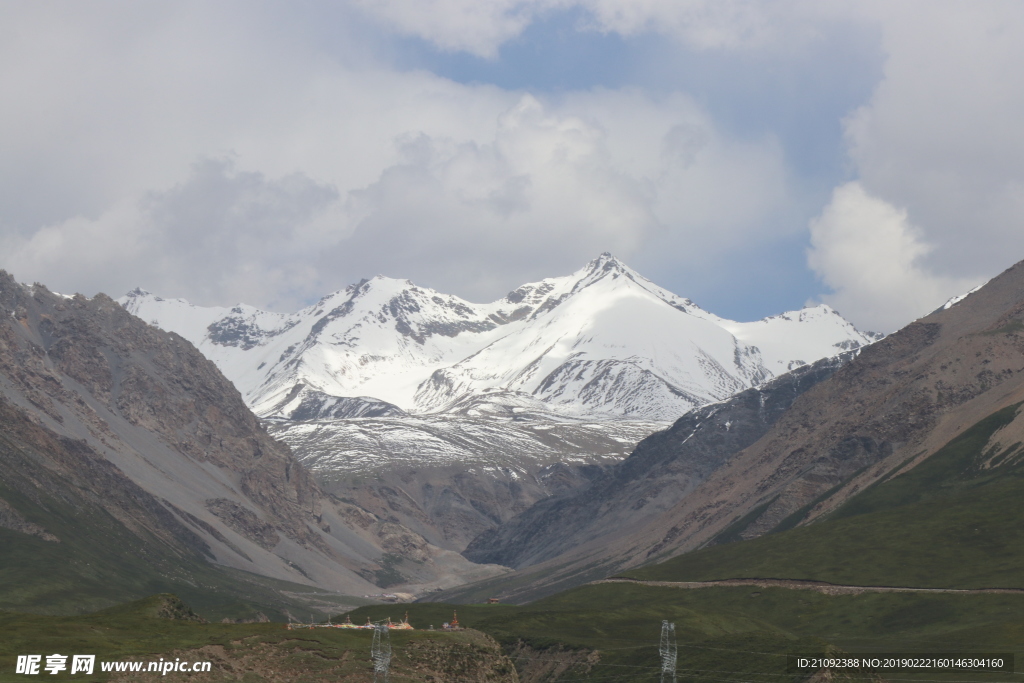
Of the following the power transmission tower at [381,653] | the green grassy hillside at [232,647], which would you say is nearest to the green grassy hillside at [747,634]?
the green grassy hillside at [232,647]

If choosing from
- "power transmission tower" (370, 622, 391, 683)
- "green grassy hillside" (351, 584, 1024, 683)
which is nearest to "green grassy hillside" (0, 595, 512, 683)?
"power transmission tower" (370, 622, 391, 683)

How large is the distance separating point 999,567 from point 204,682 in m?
155

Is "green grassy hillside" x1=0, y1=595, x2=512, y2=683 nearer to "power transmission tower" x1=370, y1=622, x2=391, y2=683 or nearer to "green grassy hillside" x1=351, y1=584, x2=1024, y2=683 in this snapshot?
"power transmission tower" x1=370, y1=622, x2=391, y2=683

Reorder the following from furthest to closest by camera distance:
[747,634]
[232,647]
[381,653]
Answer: [747,634] < [232,647] < [381,653]

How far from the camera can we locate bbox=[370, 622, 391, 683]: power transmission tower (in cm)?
8394

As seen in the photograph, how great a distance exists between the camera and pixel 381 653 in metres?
86.1

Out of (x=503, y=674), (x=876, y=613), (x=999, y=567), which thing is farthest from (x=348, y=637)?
(x=999, y=567)

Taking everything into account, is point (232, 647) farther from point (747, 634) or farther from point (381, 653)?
point (747, 634)

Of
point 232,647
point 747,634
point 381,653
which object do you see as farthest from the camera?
point 747,634

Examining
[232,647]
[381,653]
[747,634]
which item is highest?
[747,634]

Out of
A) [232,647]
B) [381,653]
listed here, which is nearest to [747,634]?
[381,653]

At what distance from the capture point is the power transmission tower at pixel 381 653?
83938 millimetres

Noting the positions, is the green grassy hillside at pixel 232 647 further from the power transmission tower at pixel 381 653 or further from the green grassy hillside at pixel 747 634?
the green grassy hillside at pixel 747 634

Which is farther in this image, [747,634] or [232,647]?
[747,634]
